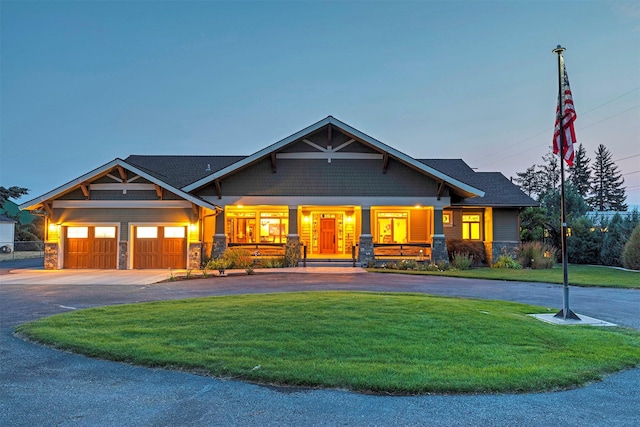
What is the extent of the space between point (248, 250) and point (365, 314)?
1428 centimetres

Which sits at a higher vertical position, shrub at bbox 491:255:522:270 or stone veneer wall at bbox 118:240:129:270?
stone veneer wall at bbox 118:240:129:270

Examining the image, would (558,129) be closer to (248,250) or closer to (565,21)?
(248,250)

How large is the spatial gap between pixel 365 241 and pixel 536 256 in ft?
30.2

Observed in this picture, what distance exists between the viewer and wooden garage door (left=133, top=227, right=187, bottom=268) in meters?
20.2

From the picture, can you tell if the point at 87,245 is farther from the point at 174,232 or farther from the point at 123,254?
the point at 174,232

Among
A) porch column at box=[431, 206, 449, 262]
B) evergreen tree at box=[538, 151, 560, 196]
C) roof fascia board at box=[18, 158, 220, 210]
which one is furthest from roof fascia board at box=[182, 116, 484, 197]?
evergreen tree at box=[538, 151, 560, 196]

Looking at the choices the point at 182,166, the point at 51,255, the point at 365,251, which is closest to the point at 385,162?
the point at 365,251

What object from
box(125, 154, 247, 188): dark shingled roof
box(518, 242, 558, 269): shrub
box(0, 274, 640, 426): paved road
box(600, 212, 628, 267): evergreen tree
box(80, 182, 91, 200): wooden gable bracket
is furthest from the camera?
box(125, 154, 247, 188): dark shingled roof

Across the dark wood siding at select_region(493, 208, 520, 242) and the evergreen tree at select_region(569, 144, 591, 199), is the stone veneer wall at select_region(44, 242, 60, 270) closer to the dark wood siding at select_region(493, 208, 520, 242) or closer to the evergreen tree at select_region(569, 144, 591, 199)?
the dark wood siding at select_region(493, 208, 520, 242)

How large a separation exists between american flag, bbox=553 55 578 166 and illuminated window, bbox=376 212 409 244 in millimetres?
15696

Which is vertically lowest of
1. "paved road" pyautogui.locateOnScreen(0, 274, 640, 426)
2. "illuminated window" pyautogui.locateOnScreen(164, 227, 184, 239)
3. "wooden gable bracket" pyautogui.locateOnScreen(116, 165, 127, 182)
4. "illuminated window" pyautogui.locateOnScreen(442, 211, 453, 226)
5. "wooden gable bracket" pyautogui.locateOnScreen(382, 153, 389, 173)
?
"paved road" pyautogui.locateOnScreen(0, 274, 640, 426)

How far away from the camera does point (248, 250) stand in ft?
70.2

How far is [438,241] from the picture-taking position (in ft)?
70.4

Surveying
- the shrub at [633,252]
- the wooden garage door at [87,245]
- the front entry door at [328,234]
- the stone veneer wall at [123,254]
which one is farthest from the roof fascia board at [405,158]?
the wooden garage door at [87,245]
